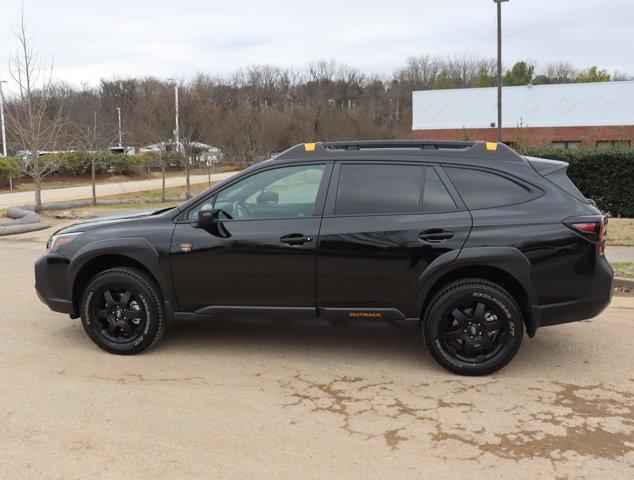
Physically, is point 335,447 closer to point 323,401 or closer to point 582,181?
point 323,401

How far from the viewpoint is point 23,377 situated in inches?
179

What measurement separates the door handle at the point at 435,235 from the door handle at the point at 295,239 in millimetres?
863

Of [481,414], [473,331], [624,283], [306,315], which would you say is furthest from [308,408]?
[624,283]

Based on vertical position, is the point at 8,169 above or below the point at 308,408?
above

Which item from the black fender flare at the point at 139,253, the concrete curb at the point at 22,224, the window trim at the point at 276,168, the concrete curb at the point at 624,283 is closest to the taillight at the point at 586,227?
the window trim at the point at 276,168

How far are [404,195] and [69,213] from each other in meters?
14.0

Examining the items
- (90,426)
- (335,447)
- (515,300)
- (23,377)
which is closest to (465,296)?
(515,300)

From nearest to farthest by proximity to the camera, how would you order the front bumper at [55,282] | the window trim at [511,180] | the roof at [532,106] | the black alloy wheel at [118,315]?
the window trim at [511,180], the black alloy wheel at [118,315], the front bumper at [55,282], the roof at [532,106]

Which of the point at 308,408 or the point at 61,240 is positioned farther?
the point at 61,240

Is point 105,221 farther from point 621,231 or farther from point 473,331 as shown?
point 621,231

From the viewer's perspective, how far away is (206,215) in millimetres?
4707

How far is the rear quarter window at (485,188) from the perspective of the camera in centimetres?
458

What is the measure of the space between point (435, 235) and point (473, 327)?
0.76 m

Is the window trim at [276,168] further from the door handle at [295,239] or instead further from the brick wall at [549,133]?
the brick wall at [549,133]
